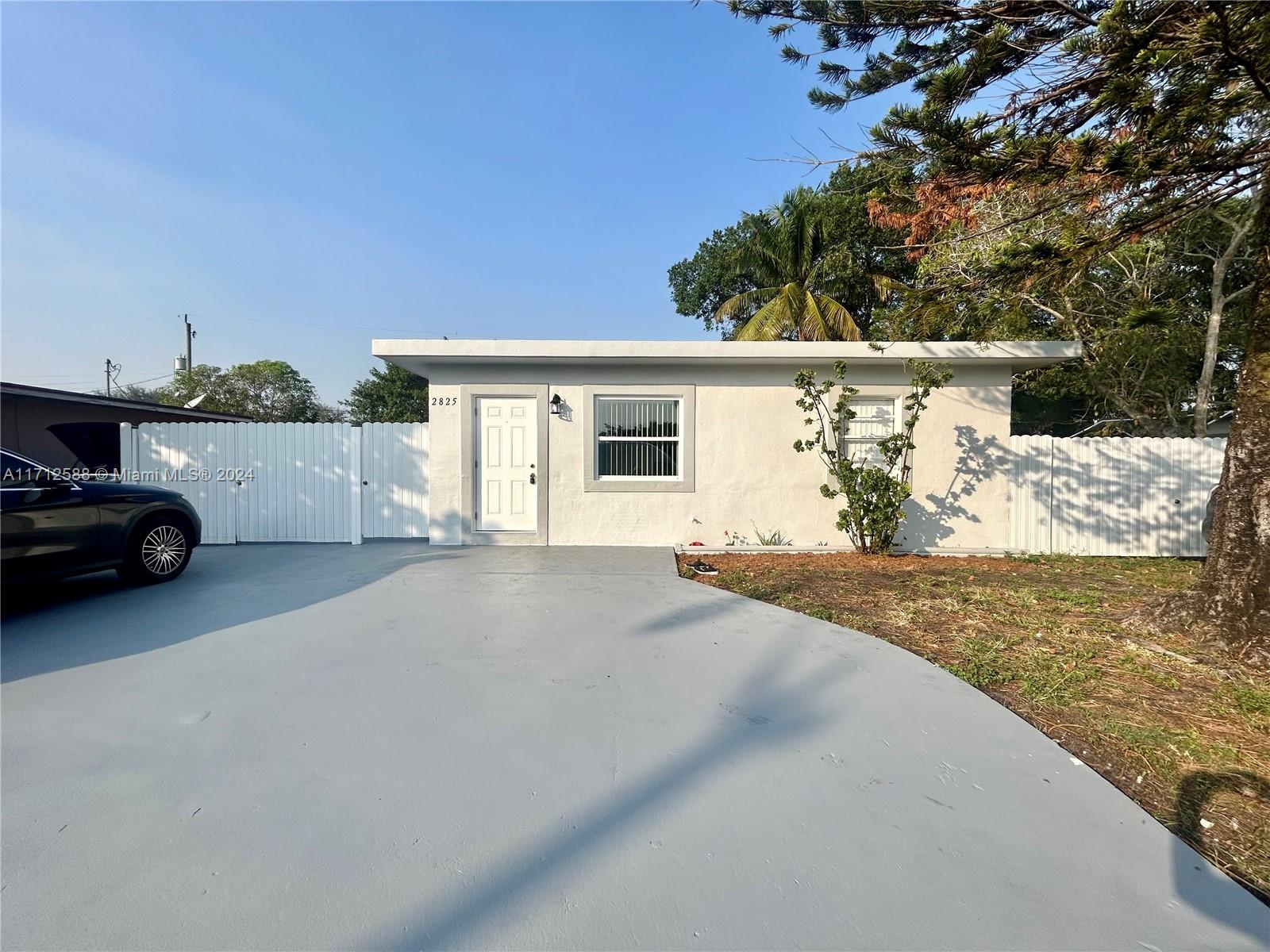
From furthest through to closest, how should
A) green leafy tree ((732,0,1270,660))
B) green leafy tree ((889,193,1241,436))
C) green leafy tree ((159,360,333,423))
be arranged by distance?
green leafy tree ((159,360,333,423)) < green leafy tree ((889,193,1241,436)) < green leafy tree ((732,0,1270,660))

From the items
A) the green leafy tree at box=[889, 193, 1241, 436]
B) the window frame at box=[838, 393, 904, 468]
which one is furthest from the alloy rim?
the green leafy tree at box=[889, 193, 1241, 436]

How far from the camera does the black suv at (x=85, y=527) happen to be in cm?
457

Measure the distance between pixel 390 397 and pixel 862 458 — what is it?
26.6 meters

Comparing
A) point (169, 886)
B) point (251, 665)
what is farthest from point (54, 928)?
point (251, 665)

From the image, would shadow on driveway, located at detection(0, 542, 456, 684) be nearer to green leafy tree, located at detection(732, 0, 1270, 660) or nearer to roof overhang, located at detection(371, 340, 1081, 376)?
roof overhang, located at detection(371, 340, 1081, 376)

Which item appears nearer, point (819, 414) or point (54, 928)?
point (54, 928)

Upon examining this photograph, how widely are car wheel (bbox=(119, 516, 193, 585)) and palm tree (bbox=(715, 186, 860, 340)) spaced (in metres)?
11.3

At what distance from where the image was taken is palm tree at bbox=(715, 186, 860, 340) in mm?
13320

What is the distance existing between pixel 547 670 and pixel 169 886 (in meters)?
2.10

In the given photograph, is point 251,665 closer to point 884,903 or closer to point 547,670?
point 547,670

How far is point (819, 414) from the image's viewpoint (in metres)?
8.00

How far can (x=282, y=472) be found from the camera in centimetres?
864

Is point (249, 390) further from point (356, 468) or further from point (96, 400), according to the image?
point (356, 468)

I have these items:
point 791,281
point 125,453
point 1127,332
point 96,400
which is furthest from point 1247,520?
point 96,400
